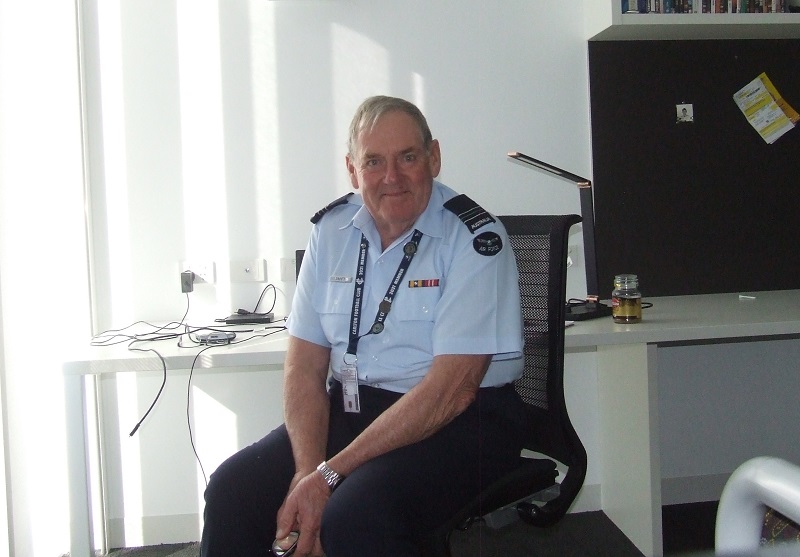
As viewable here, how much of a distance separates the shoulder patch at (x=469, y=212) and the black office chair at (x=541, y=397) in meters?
0.15

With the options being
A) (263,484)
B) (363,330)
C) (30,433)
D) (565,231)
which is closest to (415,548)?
(263,484)

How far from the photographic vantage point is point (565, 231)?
5.08ft

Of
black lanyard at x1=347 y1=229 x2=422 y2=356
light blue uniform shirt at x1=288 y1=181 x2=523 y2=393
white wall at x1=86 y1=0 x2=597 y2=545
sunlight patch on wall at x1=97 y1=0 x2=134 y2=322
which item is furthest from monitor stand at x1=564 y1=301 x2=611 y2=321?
sunlight patch on wall at x1=97 y1=0 x2=134 y2=322

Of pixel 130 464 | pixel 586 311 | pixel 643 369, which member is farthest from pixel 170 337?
pixel 643 369

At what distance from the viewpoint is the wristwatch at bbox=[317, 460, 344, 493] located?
4.41 ft

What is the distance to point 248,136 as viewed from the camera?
2471mm

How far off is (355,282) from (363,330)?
113mm

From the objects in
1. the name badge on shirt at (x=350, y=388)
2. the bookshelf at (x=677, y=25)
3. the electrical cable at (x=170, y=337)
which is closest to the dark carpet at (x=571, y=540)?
the electrical cable at (x=170, y=337)

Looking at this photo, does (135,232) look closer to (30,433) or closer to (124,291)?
(124,291)

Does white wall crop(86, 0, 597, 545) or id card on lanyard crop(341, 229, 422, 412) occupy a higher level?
white wall crop(86, 0, 597, 545)

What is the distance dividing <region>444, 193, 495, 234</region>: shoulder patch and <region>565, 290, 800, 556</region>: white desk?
48 centimetres

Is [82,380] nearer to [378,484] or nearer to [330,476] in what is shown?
[330,476]

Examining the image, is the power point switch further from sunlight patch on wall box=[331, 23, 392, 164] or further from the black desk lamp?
the black desk lamp

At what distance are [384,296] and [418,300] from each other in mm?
83
